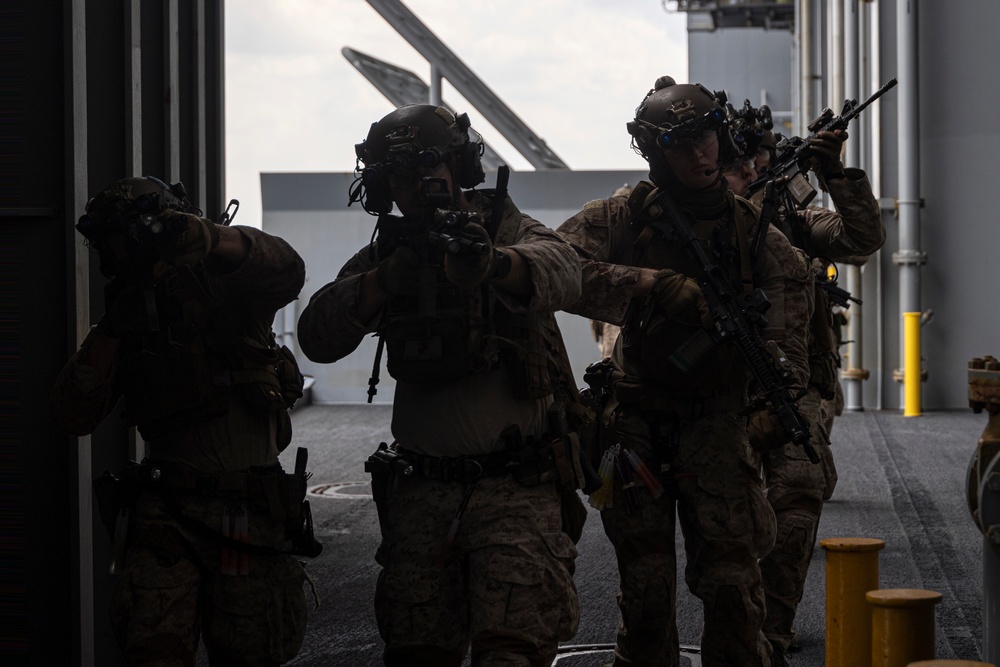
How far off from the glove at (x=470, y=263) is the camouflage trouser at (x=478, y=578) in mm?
612

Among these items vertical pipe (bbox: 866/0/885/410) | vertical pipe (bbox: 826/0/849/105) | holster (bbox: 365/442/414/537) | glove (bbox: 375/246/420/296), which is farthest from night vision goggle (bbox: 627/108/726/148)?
vertical pipe (bbox: 826/0/849/105)

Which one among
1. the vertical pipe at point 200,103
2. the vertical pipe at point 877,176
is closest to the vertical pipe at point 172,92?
the vertical pipe at point 200,103

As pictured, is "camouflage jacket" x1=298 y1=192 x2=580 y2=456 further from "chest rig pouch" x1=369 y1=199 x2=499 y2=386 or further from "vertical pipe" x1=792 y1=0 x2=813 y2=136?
"vertical pipe" x1=792 y1=0 x2=813 y2=136

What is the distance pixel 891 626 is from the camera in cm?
331

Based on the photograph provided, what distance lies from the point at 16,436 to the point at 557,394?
180 cm

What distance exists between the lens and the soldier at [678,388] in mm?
3777

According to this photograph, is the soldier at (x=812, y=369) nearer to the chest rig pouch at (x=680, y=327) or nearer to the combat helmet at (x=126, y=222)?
the chest rig pouch at (x=680, y=327)

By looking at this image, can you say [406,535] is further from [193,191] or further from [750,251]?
[193,191]

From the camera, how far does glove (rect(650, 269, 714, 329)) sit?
147 inches

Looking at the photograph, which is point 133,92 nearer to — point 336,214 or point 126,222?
point 126,222

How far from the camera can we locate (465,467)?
3277 mm

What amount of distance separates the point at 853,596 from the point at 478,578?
57.4 inches

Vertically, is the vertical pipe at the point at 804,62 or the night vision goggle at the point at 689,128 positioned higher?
the vertical pipe at the point at 804,62

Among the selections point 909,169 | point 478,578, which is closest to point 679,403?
point 478,578
